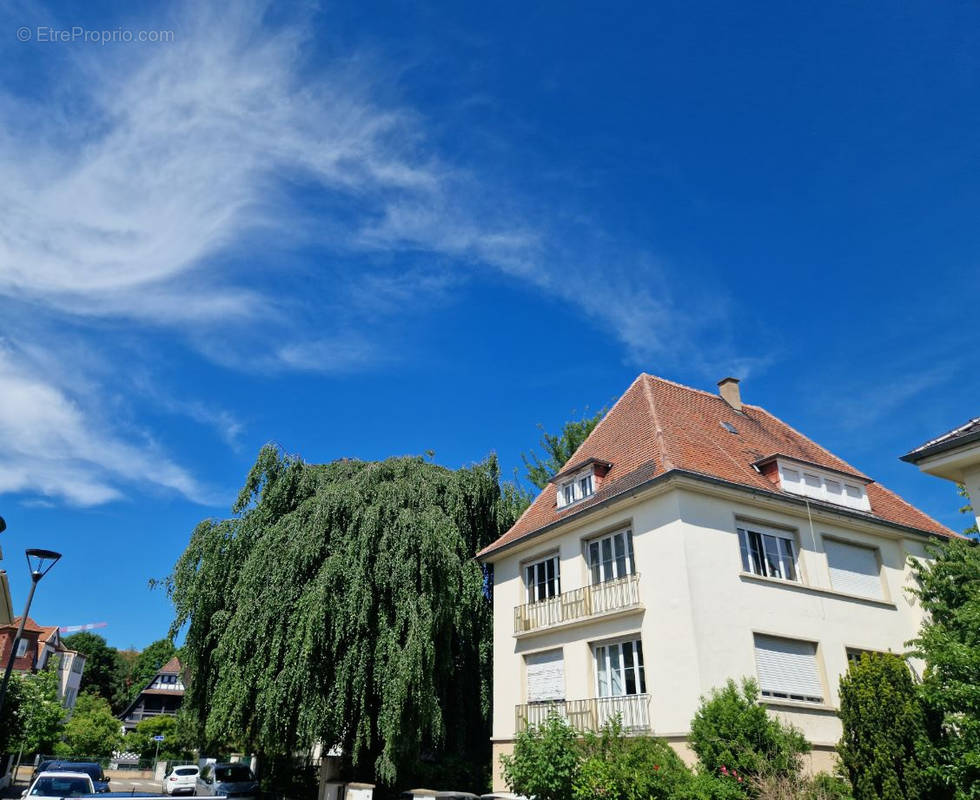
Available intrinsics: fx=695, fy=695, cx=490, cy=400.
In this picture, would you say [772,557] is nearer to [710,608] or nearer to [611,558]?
[710,608]

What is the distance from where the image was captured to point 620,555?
55.3 ft

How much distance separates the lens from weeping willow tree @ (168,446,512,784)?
17109mm

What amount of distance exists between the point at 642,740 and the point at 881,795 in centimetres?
405

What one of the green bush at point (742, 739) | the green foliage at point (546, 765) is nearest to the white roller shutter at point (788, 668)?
the green bush at point (742, 739)

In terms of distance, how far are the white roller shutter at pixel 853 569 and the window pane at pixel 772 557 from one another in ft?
4.87

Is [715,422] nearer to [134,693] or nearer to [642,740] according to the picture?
[642,740]

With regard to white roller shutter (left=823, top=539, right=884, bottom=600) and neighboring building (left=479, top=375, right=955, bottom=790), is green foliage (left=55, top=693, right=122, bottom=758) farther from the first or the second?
white roller shutter (left=823, top=539, right=884, bottom=600)

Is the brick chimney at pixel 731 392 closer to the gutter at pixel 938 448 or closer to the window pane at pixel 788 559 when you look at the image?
the window pane at pixel 788 559

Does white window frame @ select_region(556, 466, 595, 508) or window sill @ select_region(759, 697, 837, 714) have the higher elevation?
white window frame @ select_region(556, 466, 595, 508)

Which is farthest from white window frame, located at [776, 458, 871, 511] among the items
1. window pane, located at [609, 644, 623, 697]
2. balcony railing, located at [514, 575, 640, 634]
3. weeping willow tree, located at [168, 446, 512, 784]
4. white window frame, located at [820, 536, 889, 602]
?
weeping willow tree, located at [168, 446, 512, 784]

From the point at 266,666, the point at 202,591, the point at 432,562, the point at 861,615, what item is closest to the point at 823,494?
the point at 861,615

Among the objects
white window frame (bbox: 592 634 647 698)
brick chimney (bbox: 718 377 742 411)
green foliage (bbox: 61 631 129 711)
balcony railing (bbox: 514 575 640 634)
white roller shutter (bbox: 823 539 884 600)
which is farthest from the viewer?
green foliage (bbox: 61 631 129 711)

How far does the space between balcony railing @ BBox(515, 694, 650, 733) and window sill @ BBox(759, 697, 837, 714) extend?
2.45m

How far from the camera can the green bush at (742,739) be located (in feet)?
40.8
